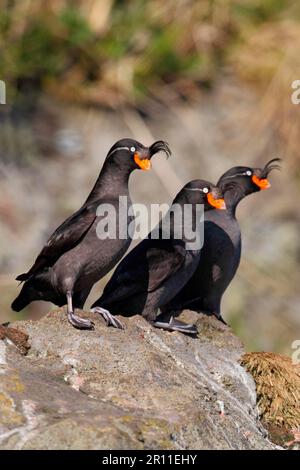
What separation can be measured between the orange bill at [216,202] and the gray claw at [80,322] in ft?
5.94

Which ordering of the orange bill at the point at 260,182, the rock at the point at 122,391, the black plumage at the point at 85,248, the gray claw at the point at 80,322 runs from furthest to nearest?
the orange bill at the point at 260,182, the black plumage at the point at 85,248, the gray claw at the point at 80,322, the rock at the point at 122,391

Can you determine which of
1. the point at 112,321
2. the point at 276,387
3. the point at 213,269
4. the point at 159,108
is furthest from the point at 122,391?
the point at 159,108

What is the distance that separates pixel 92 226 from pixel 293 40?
34.8 ft

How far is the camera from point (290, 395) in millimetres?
8414

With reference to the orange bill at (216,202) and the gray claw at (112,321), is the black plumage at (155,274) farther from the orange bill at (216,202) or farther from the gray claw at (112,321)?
the gray claw at (112,321)

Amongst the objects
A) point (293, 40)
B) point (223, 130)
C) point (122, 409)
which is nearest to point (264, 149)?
point (223, 130)

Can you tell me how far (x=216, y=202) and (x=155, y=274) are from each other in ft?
2.67

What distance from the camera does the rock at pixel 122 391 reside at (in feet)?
21.6

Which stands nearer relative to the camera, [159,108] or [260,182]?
[260,182]

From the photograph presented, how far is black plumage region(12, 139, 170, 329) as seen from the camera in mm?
8734

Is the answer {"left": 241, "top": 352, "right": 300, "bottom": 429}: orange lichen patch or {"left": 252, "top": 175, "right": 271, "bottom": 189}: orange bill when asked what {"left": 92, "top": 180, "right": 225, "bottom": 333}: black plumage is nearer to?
{"left": 241, "top": 352, "right": 300, "bottom": 429}: orange lichen patch

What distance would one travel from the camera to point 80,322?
8.12m

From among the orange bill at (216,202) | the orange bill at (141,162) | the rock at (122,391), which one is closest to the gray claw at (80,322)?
the rock at (122,391)

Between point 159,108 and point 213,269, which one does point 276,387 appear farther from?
point 159,108
